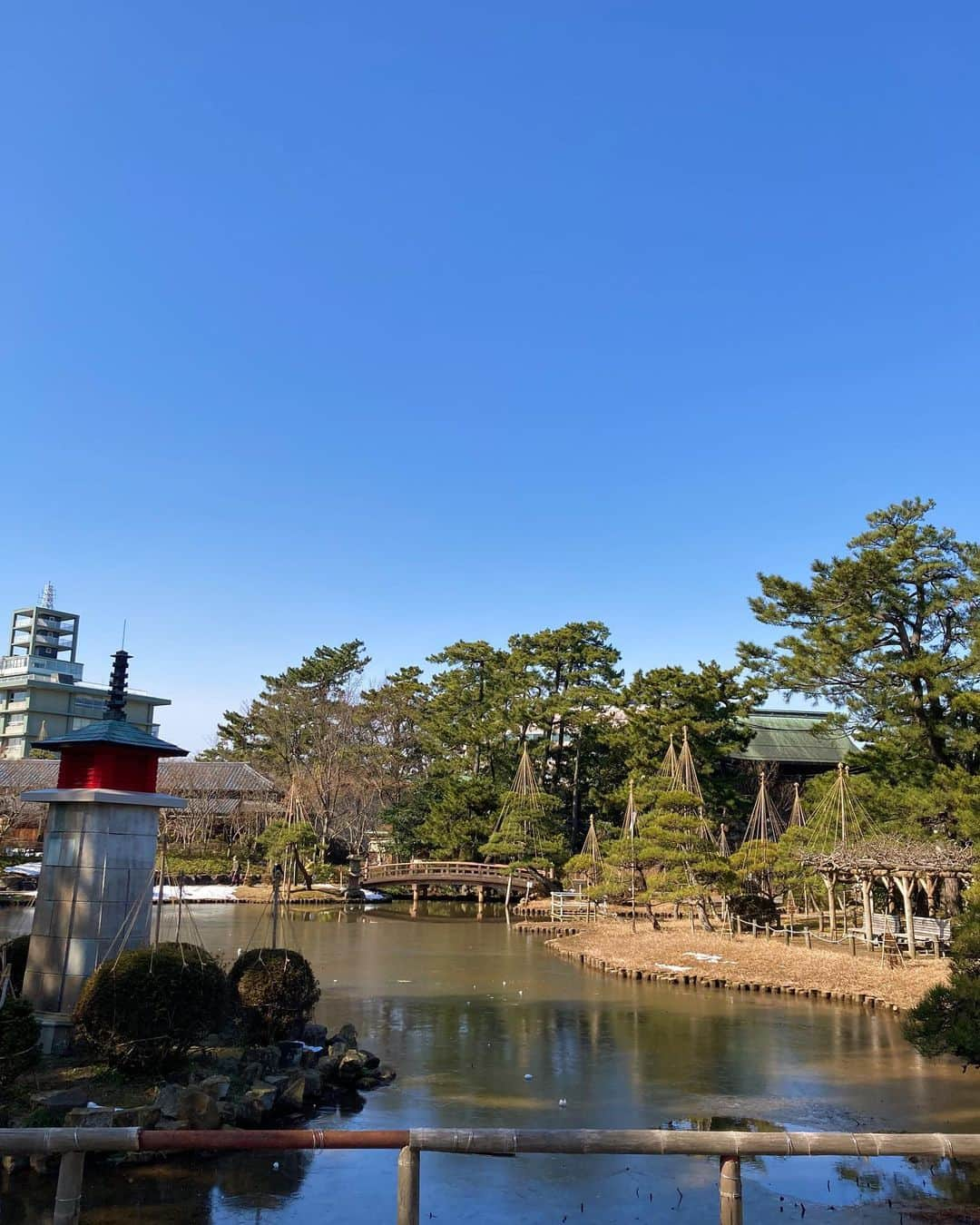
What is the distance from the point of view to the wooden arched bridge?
33.3 m

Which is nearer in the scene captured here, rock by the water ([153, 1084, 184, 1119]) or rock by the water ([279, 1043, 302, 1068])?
rock by the water ([153, 1084, 184, 1119])

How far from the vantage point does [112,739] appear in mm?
9539

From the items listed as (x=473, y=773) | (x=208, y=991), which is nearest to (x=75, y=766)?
(x=208, y=991)

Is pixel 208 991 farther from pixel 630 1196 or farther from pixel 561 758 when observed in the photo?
pixel 561 758

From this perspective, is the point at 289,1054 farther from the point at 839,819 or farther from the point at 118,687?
the point at 839,819

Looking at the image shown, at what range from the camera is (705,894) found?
70.6 feet

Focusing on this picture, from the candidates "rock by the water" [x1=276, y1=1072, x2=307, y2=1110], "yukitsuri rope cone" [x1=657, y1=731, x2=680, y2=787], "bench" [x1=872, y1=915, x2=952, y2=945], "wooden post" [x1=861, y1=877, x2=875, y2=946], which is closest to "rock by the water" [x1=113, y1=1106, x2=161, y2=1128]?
"rock by the water" [x1=276, y1=1072, x2=307, y2=1110]

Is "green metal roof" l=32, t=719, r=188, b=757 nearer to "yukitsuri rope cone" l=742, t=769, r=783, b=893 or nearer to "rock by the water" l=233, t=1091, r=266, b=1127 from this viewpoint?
"rock by the water" l=233, t=1091, r=266, b=1127

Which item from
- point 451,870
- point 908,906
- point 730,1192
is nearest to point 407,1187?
point 730,1192

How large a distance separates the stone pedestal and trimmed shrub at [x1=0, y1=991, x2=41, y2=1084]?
1.23m

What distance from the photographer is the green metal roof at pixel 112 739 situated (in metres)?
9.50

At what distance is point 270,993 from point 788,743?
1288 inches

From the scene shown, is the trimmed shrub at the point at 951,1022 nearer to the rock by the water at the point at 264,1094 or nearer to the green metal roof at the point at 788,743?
the rock by the water at the point at 264,1094

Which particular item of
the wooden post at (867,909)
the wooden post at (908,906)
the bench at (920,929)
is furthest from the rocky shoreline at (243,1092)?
the wooden post at (867,909)
